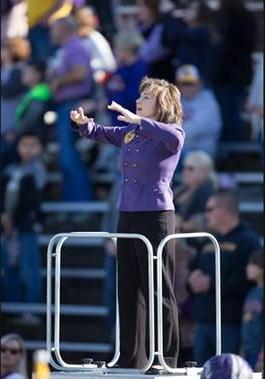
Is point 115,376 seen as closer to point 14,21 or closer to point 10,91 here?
point 10,91

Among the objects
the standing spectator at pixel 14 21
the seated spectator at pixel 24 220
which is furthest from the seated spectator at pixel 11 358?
the standing spectator at pixel 14 21

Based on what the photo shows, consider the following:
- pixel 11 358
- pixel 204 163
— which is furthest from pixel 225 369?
pixel 204 163

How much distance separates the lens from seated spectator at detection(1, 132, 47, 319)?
635 inches

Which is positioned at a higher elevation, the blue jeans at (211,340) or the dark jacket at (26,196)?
the dark jacket at (26,196)

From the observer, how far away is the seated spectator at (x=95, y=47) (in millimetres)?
16125

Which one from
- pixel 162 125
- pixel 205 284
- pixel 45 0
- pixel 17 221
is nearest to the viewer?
pixel 162 125

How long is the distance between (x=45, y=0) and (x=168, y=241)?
19.5 ft

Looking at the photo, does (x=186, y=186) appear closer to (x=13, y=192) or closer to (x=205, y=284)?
(x=205, y=284)

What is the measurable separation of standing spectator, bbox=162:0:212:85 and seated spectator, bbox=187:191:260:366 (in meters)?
2.11

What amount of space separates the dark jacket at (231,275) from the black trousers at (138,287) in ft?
14.4

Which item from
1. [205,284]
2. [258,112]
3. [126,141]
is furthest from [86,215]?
[126,141]

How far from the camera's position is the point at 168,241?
920 cm

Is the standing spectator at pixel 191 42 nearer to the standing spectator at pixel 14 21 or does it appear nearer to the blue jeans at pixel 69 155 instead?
the blue jeans at pixel 69 155

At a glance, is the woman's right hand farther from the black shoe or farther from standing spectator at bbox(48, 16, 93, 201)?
standing spectator at bbox(48, 16, 93, 201)
